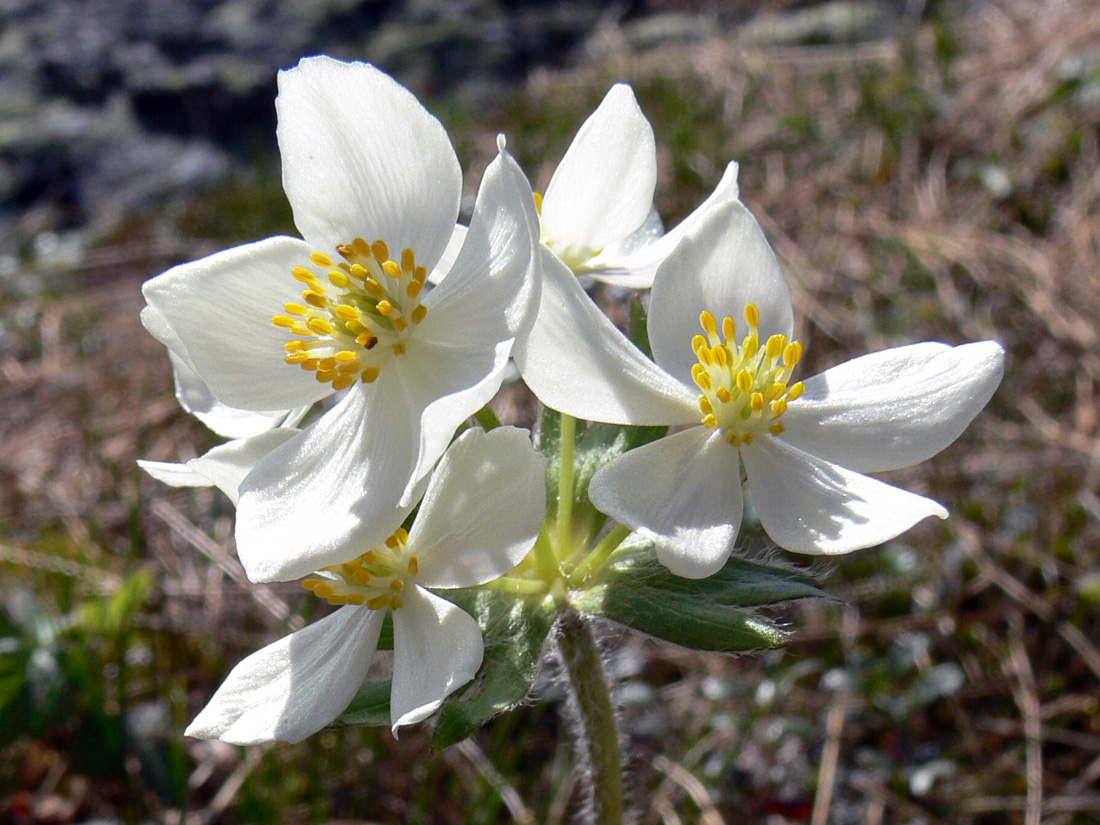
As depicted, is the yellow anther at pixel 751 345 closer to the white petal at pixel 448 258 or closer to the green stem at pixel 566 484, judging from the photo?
the green stem at pixel 566 484

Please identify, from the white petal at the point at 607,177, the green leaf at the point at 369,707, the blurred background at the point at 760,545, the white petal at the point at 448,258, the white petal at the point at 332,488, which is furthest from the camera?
the blurred background at the point at 760,545

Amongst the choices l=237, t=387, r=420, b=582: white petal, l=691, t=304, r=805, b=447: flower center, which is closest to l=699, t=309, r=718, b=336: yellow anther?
l=691, t=304, r=805, b=447: flower center

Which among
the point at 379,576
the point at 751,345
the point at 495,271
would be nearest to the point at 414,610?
the point at 379,576

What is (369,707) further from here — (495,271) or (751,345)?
(751,345)

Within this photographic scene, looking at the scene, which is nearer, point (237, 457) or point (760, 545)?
point (237, 457)

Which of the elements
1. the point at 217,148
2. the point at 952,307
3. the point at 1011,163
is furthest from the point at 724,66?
the point at 217,148

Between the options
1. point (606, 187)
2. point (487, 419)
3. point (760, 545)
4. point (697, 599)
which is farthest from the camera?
point (760, 545)

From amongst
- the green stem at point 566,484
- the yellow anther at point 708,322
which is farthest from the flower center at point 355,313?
the yellow anther at point 708,322
